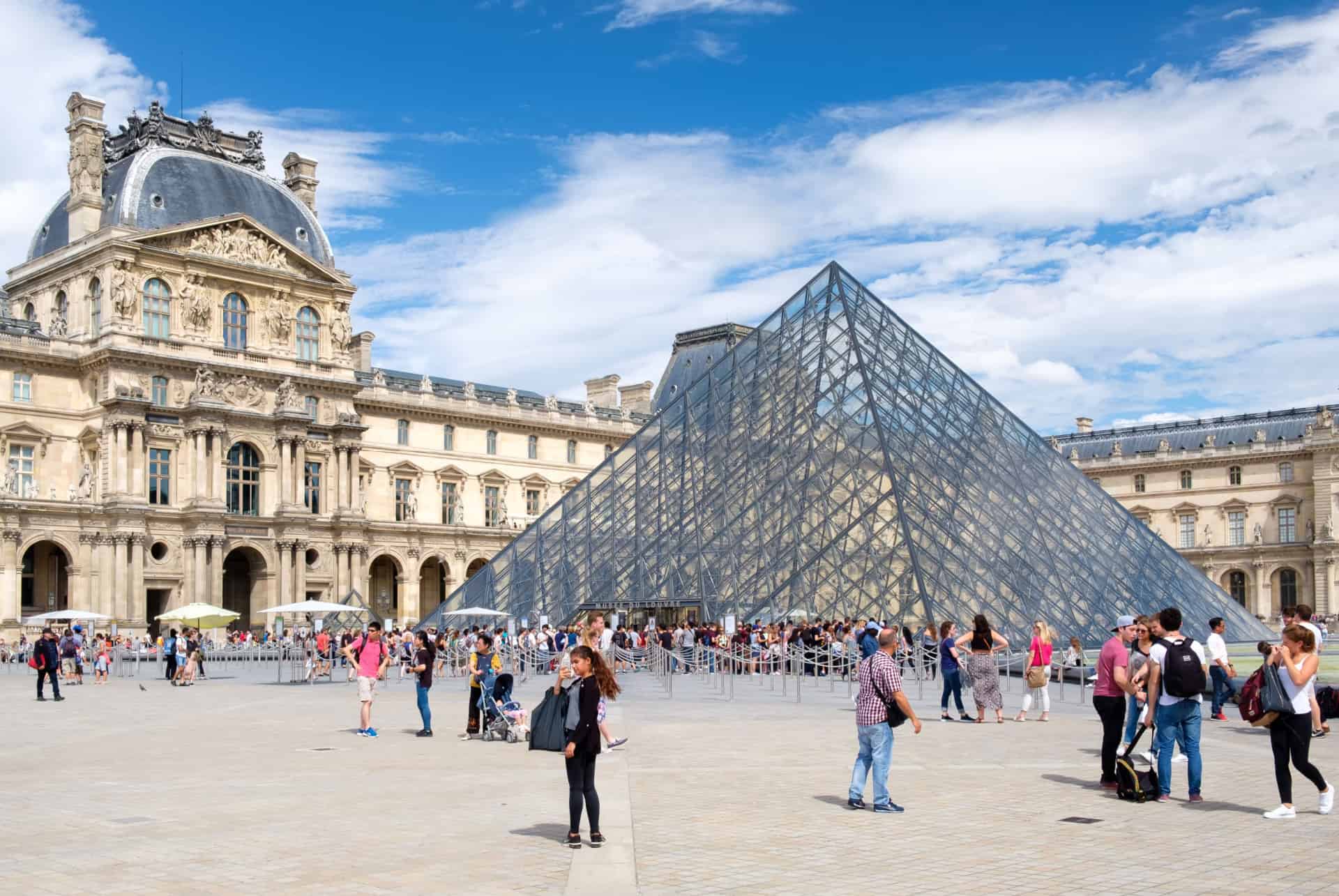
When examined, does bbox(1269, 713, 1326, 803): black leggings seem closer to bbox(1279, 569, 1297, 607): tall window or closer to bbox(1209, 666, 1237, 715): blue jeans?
bbox(1209, 666, 1237, 715): blue jeans

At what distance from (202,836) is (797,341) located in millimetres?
26571

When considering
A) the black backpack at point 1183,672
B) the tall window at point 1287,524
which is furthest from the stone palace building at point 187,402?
the tall window at point 1287,524

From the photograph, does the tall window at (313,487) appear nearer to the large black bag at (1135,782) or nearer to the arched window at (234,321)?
the arched window at (234,321)

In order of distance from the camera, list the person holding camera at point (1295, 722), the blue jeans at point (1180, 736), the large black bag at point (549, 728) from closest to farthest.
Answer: the person holding camera at point (1295, 722)
the blue jeans at point (1180, 736)
the large black bag at point (549, 728)

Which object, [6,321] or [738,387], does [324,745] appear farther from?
[6,321]

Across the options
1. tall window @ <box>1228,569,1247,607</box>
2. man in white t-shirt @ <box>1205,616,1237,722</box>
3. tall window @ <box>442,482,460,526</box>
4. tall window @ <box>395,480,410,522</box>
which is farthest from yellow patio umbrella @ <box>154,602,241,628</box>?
A: tall window @ <box>1228,569,1247,607</box>

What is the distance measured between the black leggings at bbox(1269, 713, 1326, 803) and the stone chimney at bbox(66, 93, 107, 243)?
157 feet

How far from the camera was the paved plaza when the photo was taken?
821cm

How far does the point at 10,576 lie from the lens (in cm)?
4650

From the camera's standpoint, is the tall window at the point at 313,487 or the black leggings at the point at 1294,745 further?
the tall window at the point at 313,487

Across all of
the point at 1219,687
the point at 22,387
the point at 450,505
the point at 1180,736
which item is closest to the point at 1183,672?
the point at 1180,736

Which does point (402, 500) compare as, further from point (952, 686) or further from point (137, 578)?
point (952, 686)

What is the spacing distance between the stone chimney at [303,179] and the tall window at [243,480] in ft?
38.6

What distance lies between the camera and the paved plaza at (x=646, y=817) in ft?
26.9
